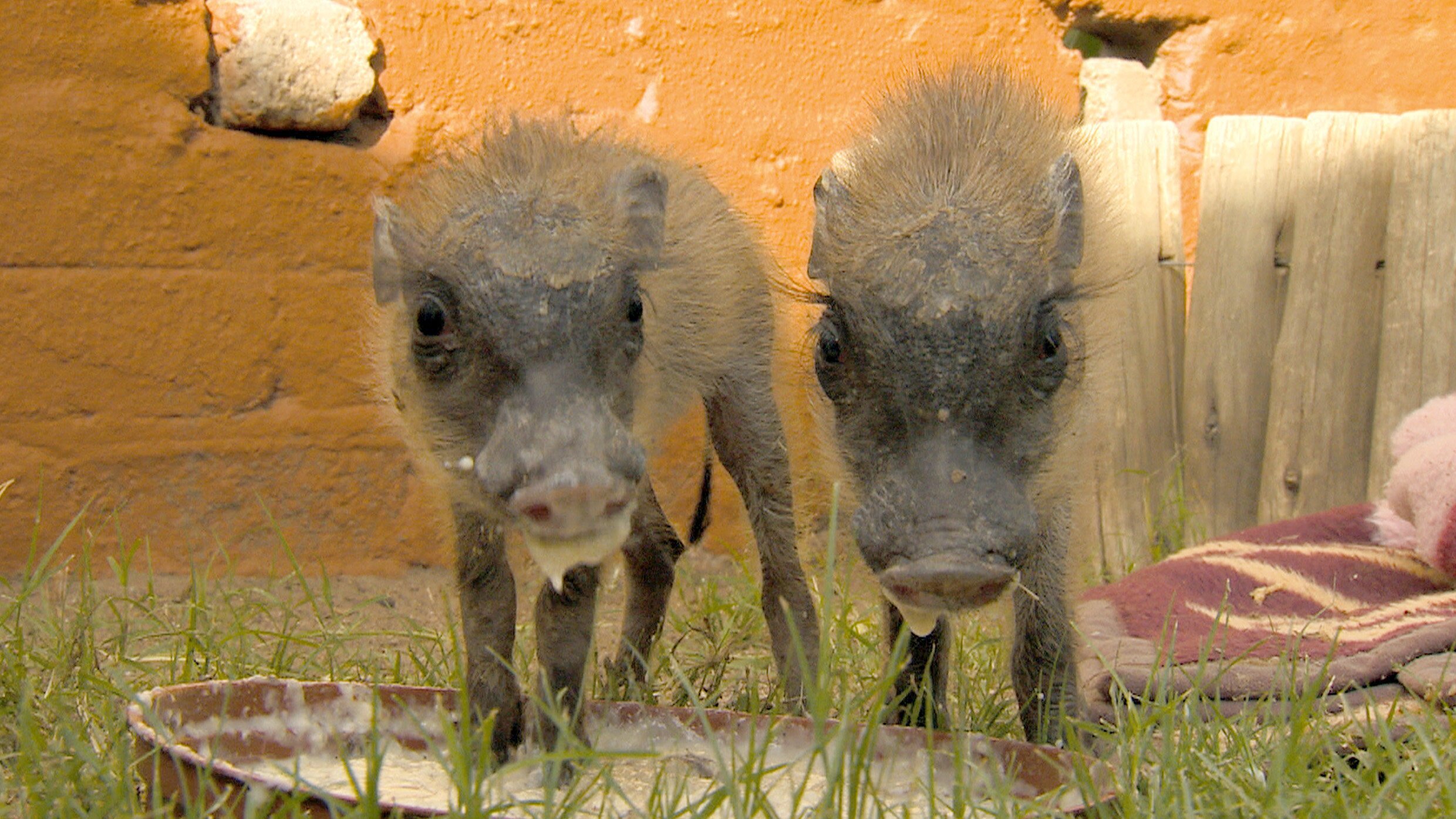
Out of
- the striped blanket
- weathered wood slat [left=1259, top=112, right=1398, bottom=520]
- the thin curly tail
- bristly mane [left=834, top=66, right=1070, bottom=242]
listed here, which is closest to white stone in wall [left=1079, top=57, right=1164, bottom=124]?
weathered wood slat [left=1259, top=112, right=1398, bottom=520]

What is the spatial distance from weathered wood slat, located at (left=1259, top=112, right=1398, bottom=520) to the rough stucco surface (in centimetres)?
80

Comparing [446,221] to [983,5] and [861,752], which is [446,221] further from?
Answer: [983,5]

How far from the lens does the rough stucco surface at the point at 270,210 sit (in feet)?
12.0

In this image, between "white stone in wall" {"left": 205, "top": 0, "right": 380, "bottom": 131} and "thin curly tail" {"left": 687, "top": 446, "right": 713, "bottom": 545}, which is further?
"white stone in wall" {"left": 205, "top": 0, "right": 380, "bottom": 131}

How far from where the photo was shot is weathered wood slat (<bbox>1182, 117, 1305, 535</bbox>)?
4.21 meters

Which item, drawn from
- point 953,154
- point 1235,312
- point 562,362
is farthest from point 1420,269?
point 562,362

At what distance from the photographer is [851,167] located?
8.62ft

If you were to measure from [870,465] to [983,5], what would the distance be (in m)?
2.48

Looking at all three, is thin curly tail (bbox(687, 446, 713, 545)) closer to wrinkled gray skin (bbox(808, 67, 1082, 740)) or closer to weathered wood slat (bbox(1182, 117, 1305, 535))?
wrinkled gray skin (bbox(808, 67, 1082, 740))

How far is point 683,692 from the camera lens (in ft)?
9.77

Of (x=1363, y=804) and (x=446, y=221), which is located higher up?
(x=446, y=221)

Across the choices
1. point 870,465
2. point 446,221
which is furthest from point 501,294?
point 870,465

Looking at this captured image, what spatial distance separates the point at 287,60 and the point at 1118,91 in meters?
2.59

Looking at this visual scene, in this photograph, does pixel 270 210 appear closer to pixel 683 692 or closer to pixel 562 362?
pixel 683 692
